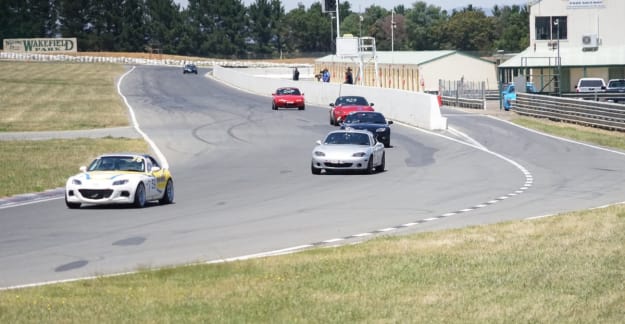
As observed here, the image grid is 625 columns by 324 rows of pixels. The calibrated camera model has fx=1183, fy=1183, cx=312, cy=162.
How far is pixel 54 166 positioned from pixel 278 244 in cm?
1806

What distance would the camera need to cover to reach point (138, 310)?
11.5 metres

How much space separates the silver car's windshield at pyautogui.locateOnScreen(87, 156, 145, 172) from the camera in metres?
24.6

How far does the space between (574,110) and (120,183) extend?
106 feet

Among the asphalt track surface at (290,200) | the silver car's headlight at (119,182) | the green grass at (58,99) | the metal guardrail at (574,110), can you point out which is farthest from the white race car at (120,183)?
the green grass at (58,99)

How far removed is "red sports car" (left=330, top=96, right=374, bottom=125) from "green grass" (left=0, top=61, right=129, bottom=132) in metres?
10.1

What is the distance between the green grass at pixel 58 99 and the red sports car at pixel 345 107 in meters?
10.1


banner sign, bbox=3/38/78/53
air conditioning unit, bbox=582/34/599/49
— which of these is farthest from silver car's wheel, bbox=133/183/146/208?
banner sign, bbox=3/38/78/53

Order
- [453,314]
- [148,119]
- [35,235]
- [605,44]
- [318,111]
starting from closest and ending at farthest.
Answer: [453,314] → [35,235] → [148,119] → [318,111] → [605,44]

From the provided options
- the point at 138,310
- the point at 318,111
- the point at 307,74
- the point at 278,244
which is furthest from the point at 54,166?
the point at 307,74

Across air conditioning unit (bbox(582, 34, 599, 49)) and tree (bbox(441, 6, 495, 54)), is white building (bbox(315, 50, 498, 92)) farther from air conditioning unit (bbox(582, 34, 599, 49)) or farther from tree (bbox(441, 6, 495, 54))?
tree (bbox(441, 6, 495, 54))

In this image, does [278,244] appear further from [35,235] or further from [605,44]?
[605,44]

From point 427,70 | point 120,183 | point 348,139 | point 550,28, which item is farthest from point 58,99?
point 120,183

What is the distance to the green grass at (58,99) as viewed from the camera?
5609 centimetres

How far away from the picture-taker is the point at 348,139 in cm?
3306
